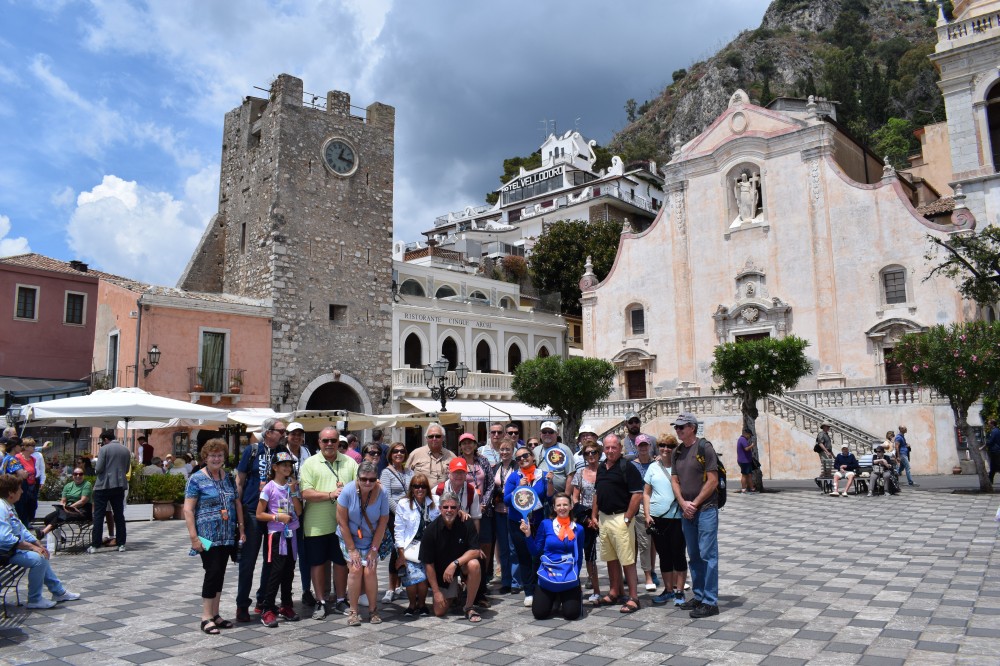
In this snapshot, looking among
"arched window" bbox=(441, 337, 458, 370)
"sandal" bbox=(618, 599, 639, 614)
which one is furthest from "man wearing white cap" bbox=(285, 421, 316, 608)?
"arched window" bbox=(441, 337, 458, 370)

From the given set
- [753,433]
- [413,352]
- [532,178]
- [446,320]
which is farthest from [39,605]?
[532,178]

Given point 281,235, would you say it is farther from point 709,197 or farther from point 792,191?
point 792,191

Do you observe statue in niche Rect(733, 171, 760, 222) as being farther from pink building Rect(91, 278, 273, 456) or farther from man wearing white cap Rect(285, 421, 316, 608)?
man wearing white cap Rect(285, 421, 316, 608)

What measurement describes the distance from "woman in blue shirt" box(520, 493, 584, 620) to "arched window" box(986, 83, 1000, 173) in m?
26.2

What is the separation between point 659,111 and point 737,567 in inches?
4091

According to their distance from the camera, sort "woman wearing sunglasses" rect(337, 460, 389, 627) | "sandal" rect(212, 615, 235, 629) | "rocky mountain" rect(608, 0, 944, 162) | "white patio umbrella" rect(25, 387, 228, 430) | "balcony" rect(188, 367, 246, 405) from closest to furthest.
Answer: "sandal" rect(212, 615, 235, 629) → "woman wearing sunglasses" rect(337, 460, 389, 627) → "white patio umbrella" rect(25, 387, 228, 430) → "balcony" rect(188, 367, 246, 405) → "rocky mountain" rect(608, 0, 944, 162)

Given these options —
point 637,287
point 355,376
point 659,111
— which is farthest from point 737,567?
point 659,111

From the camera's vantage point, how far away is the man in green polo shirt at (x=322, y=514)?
7.12 meters

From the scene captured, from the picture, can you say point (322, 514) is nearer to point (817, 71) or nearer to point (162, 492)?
point (162, 492)

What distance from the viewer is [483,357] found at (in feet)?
120

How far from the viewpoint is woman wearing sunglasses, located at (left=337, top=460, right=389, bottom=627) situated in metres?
6.89

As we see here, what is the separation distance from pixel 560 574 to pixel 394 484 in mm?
2012

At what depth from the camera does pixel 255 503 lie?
23.1 ft

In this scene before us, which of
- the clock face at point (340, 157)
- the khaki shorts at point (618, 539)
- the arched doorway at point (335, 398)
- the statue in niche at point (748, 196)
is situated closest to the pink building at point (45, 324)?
the arched doorway at point (335, 398)
